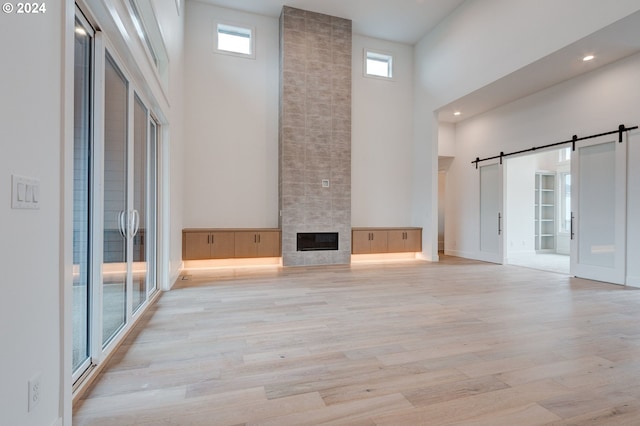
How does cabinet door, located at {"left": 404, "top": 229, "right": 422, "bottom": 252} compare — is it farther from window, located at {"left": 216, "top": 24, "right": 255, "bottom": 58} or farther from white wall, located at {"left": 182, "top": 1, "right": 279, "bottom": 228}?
window, located at {"left": 216, "top": 24, "right": 255, "bottom": 58}

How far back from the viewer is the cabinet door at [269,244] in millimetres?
6492

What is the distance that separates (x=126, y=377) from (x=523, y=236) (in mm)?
10024

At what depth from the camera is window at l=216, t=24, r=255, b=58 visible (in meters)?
6.81

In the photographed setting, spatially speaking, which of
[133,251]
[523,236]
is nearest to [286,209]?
Result: [133,251]

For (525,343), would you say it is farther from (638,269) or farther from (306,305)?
(638,269)

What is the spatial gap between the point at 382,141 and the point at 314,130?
212 cm

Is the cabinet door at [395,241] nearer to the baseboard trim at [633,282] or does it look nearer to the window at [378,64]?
the baseboard trim at [633,282]

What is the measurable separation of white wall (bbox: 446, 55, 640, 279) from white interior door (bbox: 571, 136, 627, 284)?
124mm

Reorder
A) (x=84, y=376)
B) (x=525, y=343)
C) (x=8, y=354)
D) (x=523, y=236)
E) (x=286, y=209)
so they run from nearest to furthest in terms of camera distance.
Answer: (x=8, y=354)
(x=84, y=376)
(x=525, y=343)
(x=286, y=209)
(x=523, y=236)

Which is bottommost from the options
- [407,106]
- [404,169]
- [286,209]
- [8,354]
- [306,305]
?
[306,305]

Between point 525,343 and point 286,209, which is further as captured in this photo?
point 286,209

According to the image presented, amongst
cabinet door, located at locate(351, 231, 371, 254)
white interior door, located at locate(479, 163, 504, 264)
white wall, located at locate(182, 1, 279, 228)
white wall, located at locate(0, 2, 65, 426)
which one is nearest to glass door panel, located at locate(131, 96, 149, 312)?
white wall, located at locate(0, 2, 65, 426)

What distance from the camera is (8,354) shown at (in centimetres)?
106

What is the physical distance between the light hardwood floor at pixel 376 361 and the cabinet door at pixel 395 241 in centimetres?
324
